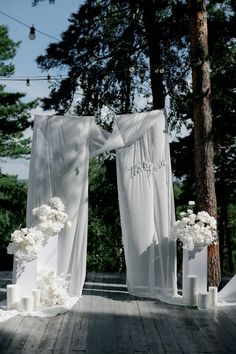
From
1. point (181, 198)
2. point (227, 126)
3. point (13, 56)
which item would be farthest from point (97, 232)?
point (13, 56)

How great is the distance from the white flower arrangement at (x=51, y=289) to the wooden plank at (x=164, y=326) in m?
0.98

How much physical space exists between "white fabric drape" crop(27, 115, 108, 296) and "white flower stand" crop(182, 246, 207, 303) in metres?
1.18

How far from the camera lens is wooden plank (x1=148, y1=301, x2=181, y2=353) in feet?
13.1

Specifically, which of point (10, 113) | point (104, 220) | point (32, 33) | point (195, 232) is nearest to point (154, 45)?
point (32, 33)

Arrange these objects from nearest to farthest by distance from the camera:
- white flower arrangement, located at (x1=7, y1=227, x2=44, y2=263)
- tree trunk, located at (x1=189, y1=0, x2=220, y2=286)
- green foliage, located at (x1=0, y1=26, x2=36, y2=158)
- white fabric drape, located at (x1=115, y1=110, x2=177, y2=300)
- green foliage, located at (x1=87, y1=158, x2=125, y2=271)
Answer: white flower arrangement, located at (x1=7, y1=227, x2=44, y2=263), white fabric drape, located at (x1=115, y1=110, x2=177, y2=300), tree trunk, located at (x1=189, y1=0, x2=220, y2=286), green foliage, located at (x1=87, y1=158, x2=125, y2=271), green foliage, located at (x1=0, y1=26, x2=36, y2=158)

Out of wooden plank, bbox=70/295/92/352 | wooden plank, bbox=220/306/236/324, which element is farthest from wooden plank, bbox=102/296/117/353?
wooden plank, bbox=220/306/236/324

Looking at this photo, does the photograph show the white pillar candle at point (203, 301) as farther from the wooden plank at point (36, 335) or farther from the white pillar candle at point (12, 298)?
the white pillar candle at point (12, 298)

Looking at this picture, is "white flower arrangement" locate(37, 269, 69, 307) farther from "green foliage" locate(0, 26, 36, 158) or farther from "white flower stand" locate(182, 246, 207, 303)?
"green foliage" locate(0, 26, 36, 158)

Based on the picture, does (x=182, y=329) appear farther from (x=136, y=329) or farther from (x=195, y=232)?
(x=195, y=232)

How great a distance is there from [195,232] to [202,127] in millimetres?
1468

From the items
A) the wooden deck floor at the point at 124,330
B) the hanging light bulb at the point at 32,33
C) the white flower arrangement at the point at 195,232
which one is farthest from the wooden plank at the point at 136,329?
the hanging light bulb at the point at 32,33

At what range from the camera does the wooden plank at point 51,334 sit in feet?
12.9

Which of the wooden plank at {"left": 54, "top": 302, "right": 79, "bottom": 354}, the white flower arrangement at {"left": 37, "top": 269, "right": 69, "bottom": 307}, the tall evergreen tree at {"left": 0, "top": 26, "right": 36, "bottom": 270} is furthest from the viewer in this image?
the tall evergreen tree at {"left": 0, "top": 26, "right": 36, "bottom": 270}

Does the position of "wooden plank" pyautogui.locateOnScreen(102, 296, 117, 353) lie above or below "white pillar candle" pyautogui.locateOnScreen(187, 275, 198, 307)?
below
